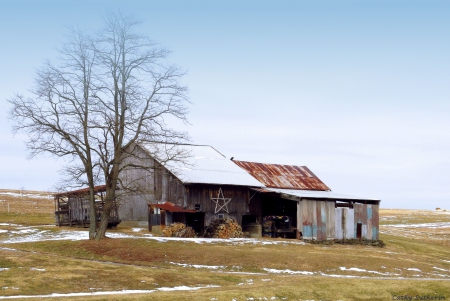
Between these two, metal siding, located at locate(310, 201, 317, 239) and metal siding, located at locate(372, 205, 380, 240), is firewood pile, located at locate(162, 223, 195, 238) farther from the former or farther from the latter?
metal siding, located at locate(372, 205, 380, 240)

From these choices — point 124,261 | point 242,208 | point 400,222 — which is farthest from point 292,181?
point 400,222

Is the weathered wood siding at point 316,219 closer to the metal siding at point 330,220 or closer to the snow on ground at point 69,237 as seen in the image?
the metal siding at point 330,220

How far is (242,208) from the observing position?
Answer: 180 feet

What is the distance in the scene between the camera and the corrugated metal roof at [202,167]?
52.1 meters

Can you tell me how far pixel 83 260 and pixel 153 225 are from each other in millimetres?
16957

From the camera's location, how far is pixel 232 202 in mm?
54156

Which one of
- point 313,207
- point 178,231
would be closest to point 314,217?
point 313,207

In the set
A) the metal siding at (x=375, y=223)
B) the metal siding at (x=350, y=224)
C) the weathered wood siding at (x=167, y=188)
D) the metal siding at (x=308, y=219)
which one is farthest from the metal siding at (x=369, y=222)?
the weathered wood siding at (x=167, y=188)

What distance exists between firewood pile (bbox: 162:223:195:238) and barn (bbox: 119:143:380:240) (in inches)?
61.7

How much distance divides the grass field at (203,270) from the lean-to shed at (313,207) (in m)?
2.46

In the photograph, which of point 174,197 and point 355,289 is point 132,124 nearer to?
point 174,197

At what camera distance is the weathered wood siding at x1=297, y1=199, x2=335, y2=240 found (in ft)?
170

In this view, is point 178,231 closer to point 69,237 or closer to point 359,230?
point 69,237

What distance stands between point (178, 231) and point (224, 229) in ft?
13.8
